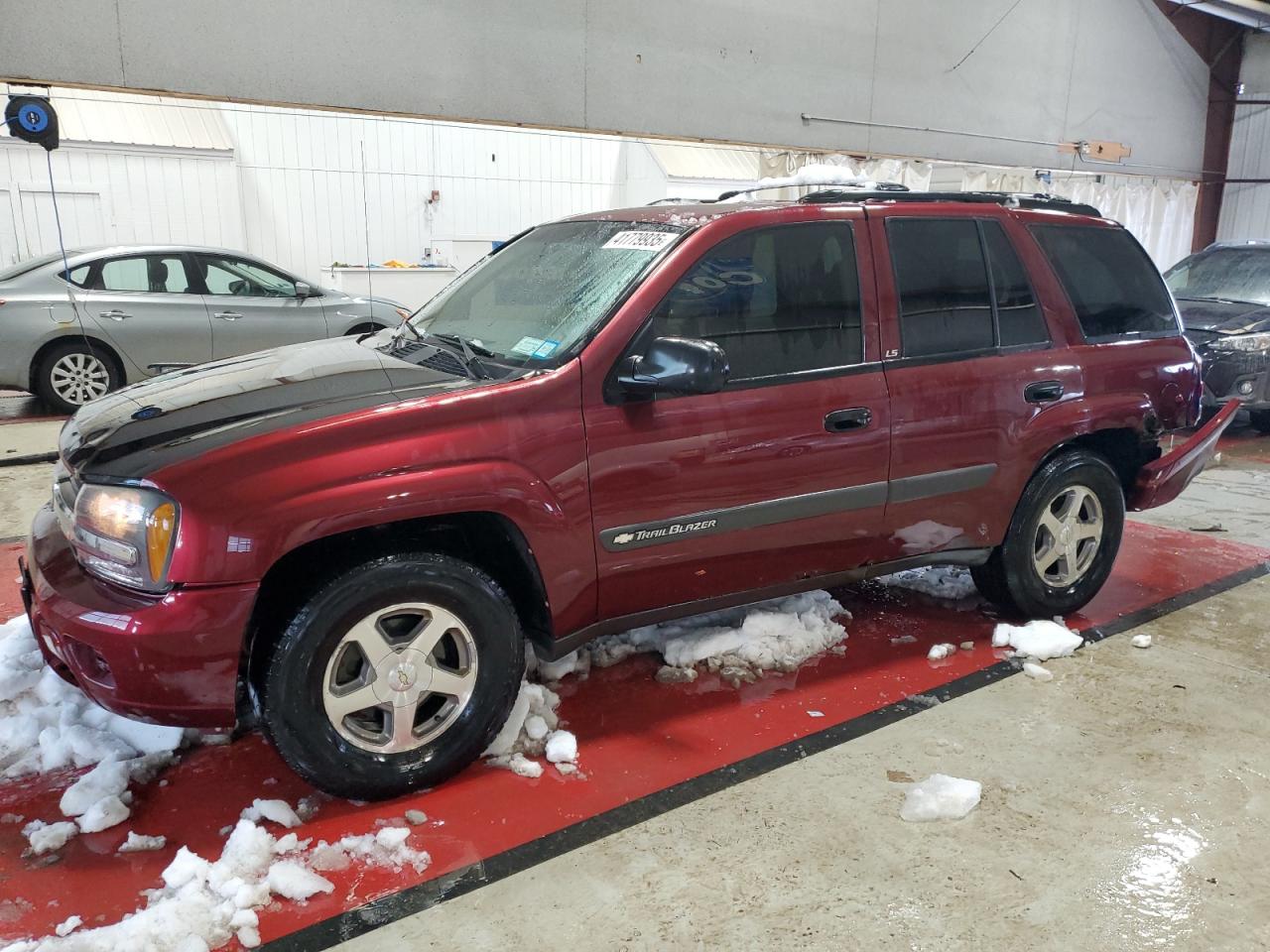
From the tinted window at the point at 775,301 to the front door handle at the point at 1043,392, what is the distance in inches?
31.1

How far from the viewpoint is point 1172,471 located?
3961mm

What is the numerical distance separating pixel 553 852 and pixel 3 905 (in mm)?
1271

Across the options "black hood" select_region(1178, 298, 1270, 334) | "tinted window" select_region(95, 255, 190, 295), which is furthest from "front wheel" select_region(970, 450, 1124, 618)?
"tinted window" select_region(95, 255, 190, 295)

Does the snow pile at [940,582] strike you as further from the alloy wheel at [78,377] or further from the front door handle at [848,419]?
the alloy wheel at [78,377]

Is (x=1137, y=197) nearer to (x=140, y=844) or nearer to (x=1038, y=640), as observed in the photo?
(x=1038, y=640)

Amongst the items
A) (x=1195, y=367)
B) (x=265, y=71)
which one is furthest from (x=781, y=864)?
(x=265, y=71)

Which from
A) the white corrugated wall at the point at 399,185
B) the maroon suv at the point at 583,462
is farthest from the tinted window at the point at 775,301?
the white corrugated wall at the point at 399,185

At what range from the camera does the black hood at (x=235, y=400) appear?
2410 mm

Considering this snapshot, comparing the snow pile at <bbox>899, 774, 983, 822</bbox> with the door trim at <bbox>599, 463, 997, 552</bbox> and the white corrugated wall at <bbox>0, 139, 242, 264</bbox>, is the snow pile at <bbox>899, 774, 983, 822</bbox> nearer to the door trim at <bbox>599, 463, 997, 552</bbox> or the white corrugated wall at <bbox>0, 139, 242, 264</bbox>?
the door trim at <bbox>599, 463, 997, 552</bbox>

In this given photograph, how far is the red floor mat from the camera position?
2248 mm

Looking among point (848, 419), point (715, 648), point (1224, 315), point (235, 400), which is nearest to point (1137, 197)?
point (1224, 315)

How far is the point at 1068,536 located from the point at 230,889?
3.22m

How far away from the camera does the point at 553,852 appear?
2398 millimetres

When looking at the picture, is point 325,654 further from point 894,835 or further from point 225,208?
point 225,208
